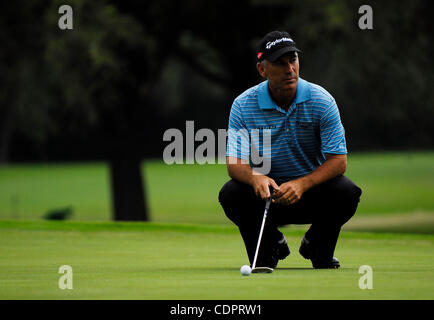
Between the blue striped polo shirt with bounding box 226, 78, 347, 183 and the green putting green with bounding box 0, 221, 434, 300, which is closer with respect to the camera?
the green putting green with bounding box 0, 221, 434, 300

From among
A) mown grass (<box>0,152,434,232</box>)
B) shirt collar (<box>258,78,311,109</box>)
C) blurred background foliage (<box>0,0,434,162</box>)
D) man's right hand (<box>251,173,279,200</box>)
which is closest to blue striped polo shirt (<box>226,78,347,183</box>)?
shirt collar (<box>258,78,311,109</box>)

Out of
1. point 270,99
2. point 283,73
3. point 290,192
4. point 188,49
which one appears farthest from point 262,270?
point 188,49

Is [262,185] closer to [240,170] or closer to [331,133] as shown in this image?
[240,170]

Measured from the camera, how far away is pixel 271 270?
17.8ft

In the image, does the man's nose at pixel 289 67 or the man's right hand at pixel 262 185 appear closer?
the man's right hand at pixel 262 185

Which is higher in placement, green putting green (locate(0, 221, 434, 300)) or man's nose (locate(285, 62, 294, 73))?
man's nose (locate(285, 62, 294, 73))

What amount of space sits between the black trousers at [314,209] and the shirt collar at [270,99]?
0.55 meters

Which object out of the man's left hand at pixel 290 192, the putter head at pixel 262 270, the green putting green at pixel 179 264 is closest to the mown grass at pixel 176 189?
the green putting green at pixel 179 264

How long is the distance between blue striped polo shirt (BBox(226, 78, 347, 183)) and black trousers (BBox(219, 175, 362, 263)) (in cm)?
21

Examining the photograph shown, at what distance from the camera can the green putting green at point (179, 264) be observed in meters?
4.46

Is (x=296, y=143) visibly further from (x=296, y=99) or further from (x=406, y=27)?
(x=406, y=27)

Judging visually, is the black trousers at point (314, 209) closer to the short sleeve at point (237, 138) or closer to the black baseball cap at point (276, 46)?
the short sleeve at point (237, 138)

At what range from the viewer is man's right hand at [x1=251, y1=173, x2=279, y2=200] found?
5535 mm

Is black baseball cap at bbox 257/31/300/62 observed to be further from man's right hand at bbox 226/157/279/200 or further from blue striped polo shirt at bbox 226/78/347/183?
man's right hand at bbox 226/157/279/200
